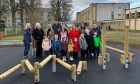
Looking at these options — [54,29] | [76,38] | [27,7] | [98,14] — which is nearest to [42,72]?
[76,38]

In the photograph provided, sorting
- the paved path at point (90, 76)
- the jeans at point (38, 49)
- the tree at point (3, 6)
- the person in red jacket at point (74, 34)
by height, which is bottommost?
the paved path at point (90, 76)

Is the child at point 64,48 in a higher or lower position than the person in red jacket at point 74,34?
lower

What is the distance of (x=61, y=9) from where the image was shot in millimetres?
73500

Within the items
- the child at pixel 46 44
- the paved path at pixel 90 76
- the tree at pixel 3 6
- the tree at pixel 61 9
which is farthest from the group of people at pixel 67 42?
the tree at pixel 61 9

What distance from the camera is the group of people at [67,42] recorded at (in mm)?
15273

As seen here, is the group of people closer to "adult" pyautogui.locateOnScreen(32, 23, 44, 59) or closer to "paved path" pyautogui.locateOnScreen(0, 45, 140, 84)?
"adult" pyautogui.locateOnScreen(32, 23, 44, 59)

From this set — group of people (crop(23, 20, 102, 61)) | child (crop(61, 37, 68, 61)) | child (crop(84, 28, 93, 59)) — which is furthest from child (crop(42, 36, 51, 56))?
child (crop(84, 28, 93, 59))

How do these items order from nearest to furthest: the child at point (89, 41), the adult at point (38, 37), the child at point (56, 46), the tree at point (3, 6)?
the child at point (56, 46), the child at point (89, 41), the adult at point (38, 37), the tree at point (3, 6)

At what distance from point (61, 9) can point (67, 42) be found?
192 feet

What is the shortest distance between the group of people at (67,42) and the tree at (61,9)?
55171 millimetres

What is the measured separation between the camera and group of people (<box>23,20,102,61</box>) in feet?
50.1

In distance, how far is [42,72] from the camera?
38.7ft

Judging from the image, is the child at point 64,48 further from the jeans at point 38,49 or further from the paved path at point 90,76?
the paved path at point 90,76

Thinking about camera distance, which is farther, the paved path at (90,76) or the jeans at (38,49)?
the jeans at (38,49)
